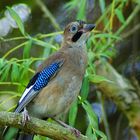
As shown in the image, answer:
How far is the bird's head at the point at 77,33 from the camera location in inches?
194

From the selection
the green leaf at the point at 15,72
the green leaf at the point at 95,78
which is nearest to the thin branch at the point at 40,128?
the green leaf at the point at 95,78

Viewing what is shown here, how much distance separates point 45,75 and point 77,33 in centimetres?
46

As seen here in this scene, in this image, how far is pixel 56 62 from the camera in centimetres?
475

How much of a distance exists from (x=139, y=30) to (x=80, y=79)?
2376mm

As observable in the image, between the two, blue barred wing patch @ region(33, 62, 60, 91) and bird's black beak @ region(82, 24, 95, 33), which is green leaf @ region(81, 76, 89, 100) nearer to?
blue barred wing patch @ region(33, 62, 60, 91)

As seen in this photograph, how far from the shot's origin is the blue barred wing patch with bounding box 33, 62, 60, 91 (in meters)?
4.67

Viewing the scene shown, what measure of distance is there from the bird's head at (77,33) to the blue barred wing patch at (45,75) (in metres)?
0.33

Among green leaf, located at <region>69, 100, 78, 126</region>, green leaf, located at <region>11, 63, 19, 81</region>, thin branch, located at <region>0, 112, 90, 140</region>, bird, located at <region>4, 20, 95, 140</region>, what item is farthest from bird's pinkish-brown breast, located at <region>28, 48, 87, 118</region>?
thin branch, located at <region>0, 112, 90, 140</region>

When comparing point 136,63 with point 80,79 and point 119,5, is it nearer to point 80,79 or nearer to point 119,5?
point 119,5

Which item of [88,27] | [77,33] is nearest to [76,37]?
[77,33]

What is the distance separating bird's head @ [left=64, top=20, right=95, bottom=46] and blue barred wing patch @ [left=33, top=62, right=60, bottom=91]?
1.09 feet

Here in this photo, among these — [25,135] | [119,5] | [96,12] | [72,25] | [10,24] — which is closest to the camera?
[25,135]

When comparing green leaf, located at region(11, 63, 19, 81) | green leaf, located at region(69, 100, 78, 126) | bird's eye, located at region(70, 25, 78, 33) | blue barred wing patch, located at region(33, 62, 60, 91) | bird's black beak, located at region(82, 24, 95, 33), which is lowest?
green leaf, located at region(69, 100, 78, 126)

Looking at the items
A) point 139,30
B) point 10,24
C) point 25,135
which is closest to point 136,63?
point 139,30
